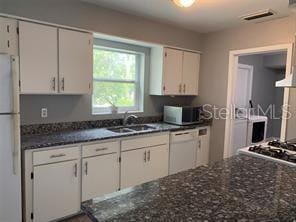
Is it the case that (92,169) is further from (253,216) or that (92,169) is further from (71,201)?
(253,216)

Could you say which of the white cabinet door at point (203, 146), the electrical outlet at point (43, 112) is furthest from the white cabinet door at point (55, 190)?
the white cabinet door at point (203, 146)

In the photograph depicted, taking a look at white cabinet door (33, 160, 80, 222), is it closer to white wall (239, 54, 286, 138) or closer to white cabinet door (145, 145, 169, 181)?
white cabinet door (145, 145, 169, 181)

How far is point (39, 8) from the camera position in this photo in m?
2.54

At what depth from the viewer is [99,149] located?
261 cm

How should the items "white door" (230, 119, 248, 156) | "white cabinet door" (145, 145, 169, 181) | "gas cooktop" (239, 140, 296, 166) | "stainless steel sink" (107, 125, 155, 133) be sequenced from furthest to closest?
"white door" (230, 119, 248, 156)
"stainless steel sink" (107, 125, 155, 133)
"white cabinet door" (145, 145, 169, 181)
"gas cooktop" (239, 140, 296, 166)

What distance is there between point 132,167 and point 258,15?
2588mm

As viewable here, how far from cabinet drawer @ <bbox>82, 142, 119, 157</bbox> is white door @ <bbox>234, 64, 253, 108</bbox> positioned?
3.52 metres

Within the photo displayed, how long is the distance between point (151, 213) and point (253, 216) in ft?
1.45

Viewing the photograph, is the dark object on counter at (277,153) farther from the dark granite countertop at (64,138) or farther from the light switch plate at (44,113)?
the light switch plate at (44,113)

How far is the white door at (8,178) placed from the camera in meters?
1.92

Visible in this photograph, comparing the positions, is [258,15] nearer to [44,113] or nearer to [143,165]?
[143,165]

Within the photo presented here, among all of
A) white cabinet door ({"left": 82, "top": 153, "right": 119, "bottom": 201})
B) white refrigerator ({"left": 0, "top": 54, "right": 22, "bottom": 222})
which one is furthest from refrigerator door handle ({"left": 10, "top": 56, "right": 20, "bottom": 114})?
white cabinet door ({"left": 82, "top": 153, "right": 119, "bottom": 201})

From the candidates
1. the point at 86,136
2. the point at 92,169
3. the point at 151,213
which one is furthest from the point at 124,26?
the point at 151,213

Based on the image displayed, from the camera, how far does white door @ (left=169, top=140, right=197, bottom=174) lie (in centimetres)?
342
